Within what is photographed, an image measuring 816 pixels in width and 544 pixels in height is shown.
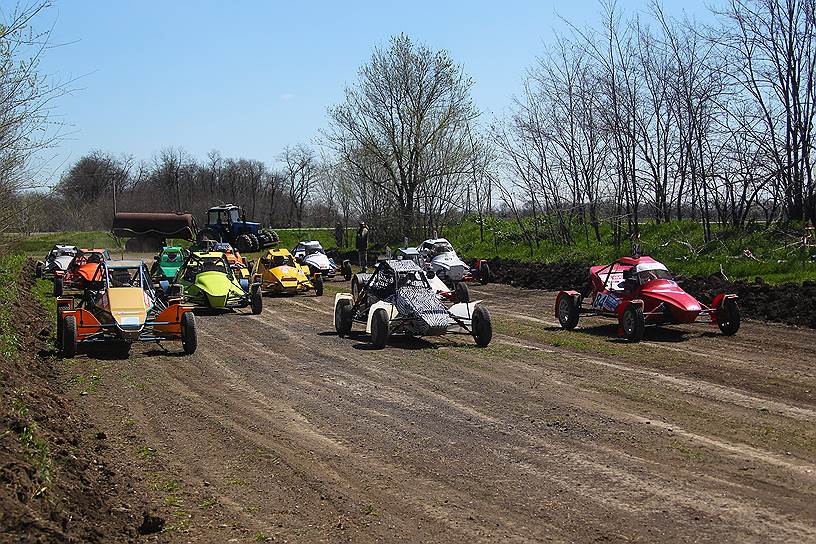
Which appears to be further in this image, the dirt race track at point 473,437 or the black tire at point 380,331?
the black tire at point 380,331

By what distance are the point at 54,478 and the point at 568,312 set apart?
11415 millimetres

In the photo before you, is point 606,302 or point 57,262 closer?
point 606,302

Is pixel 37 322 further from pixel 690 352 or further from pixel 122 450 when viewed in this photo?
pixel 690 352

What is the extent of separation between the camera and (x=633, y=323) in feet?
46.9

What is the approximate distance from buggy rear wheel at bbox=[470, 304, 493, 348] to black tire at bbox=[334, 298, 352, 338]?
2869 millimetres

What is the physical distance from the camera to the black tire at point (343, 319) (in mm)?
16078

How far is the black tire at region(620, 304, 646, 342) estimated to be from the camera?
46.6ft

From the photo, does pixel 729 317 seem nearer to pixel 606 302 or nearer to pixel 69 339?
pixel 606 302

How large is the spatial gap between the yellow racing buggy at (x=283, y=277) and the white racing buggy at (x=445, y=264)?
268 centimetres

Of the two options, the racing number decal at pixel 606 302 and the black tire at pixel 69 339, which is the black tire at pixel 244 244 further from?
the black tire at pixel 69 339

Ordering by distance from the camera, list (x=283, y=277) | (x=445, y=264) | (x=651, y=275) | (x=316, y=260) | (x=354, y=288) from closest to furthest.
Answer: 1. (x=651, y=275)
2. (x=354, y=288)
3. (x=283, y=277)
4. (x=445, y=264)
5. (x=316, y=260)

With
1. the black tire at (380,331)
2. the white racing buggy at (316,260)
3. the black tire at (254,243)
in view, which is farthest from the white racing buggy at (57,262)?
the black tire at (380,331)

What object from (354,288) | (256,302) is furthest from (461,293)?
(256,302)

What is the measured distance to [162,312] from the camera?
13.7 metres
